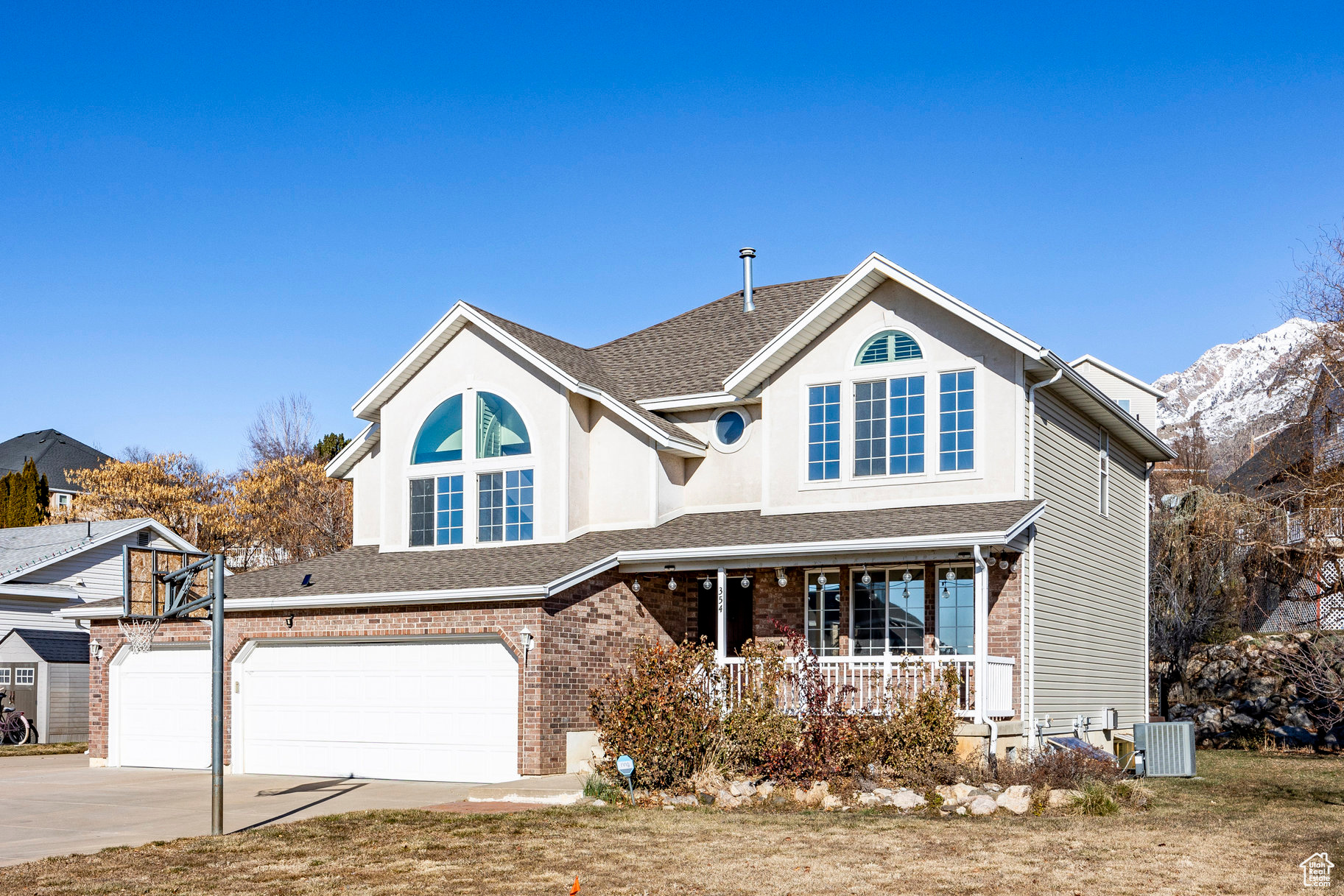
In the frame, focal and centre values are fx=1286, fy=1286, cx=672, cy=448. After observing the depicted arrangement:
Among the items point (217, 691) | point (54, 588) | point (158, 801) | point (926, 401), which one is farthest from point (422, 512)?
point (54, 588)

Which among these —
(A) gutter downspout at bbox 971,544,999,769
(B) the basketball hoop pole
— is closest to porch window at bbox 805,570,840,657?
(A) gutter downspout at bbox 971,544,999,769

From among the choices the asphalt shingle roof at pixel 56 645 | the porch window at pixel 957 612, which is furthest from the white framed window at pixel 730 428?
the asphalt shingle roof at pixel 56 645

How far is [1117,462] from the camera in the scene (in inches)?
914

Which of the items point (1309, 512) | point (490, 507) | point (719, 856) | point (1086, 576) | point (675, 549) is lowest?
point (719, 856)

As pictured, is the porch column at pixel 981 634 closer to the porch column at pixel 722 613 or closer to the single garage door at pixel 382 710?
the porch column at pixel 722 613

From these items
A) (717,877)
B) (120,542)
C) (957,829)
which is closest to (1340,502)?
(957,829)

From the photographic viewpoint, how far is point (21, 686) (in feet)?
93.8

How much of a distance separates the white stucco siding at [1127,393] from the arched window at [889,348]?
5739 millimetres

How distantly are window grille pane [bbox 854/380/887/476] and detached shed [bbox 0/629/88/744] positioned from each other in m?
19.8

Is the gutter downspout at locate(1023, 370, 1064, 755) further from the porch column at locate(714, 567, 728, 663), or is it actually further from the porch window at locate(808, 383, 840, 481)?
the porch column at locate(714, 567, 728, 663)

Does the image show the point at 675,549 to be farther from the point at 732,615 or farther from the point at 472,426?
the point at 472,426

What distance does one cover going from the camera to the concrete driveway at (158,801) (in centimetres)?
1324

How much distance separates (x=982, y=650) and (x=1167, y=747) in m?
4.33

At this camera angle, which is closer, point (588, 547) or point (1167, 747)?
point (1167, 747)
